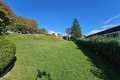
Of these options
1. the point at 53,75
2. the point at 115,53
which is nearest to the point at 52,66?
the point at 53,75

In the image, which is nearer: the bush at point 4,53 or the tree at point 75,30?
the bush at point 4,53

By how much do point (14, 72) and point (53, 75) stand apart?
6.83ft

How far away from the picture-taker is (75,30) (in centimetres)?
7988

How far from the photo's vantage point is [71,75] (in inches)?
355

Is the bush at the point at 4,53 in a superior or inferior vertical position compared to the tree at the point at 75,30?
inferior

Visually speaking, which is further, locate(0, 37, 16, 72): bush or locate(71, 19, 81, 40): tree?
locate(71, 19, 81, 40): tree

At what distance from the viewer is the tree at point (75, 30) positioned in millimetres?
77438

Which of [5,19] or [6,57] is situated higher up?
[5,19]

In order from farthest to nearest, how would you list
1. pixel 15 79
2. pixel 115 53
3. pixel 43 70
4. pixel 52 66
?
1. pixel 115 53
2. pixel 52 66
3. pixel 43 70
4. pixel 15 79

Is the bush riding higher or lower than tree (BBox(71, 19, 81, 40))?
lower

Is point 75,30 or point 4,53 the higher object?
→ point 75,30

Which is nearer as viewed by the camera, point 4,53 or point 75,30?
point 4,53

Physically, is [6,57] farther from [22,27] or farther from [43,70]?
[22,27]

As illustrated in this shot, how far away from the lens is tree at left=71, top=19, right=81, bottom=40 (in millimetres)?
77438
